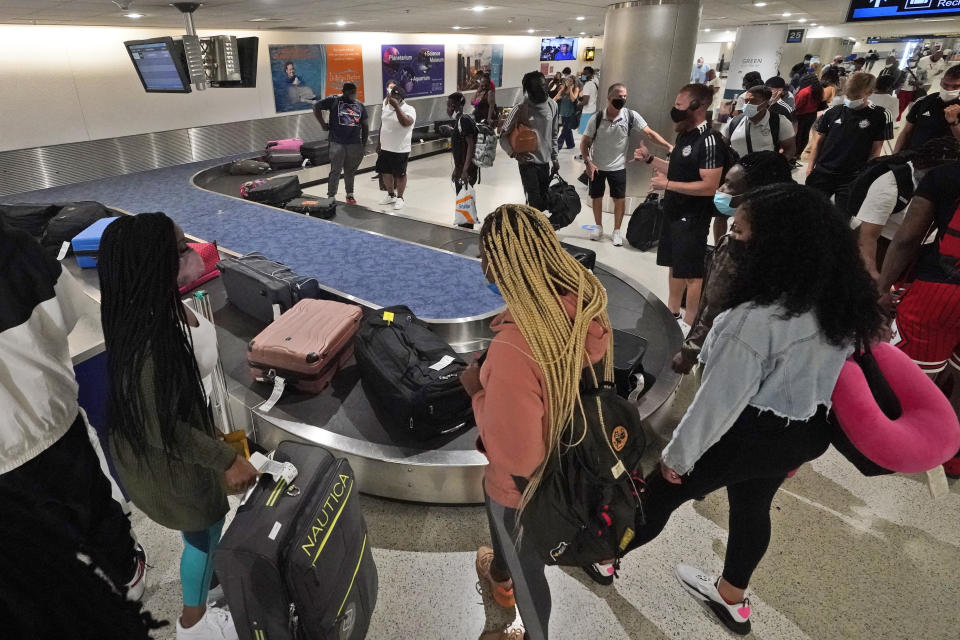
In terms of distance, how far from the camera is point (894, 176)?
3.02 metres

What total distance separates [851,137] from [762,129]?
2.50 feet

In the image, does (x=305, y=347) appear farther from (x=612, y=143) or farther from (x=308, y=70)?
(x=308, y=70)

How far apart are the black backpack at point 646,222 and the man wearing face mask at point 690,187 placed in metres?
2.03

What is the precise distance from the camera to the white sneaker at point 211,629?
1.94 m

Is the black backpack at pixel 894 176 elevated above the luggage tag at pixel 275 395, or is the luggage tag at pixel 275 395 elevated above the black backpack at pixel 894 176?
the black backpack at pixel 894 176

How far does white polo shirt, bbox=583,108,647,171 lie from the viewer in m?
6.07

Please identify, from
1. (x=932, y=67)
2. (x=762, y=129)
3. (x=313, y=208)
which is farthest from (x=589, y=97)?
(x=932, y=67)

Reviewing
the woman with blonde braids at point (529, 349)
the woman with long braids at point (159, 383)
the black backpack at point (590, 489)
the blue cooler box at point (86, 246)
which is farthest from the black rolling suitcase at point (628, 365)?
the blue cooler box at point (86, 246)

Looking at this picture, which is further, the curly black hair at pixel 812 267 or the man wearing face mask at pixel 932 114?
the man wearing face mask at pixel 932 114

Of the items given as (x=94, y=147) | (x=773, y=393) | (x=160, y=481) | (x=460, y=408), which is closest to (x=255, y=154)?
(x=94, y=147)

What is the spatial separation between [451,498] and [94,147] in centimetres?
1009

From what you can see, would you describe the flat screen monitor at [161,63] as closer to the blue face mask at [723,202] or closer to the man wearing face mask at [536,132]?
the man wearing face mask at [536,132]

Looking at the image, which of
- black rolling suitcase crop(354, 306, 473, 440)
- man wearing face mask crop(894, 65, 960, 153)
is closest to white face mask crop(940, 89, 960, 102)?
man wearing face mask crop(894, 65, 960, 153)

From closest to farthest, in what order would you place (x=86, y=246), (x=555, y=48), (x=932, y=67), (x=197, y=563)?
1. (x=197, y=563)
2. (x=86, y=246)
3. (x=932, y=67)
4. (x=555, y=48)
